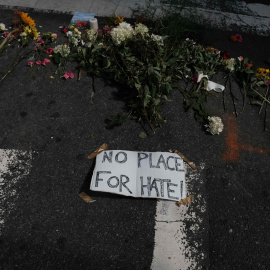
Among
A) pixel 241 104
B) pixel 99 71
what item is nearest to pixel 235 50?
pixel 241 104

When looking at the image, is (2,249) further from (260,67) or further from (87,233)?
(260,67)

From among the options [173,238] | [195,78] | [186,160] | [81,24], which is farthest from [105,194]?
[81,24]

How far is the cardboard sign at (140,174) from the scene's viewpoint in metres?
2.42

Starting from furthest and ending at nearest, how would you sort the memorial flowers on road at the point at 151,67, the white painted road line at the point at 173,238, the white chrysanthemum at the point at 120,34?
the white chrysanthemum at the point at 120,34
the memorial flowers on road at the point at 151,67
the white painted road line at the point at 173,238

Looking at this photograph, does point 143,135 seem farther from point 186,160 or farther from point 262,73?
point 262,73

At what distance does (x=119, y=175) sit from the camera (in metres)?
2.49

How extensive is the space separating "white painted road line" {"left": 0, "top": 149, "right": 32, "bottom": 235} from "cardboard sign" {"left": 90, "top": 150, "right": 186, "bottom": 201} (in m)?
0.69

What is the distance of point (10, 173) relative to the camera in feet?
8.42

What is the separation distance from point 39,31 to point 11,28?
432 mm

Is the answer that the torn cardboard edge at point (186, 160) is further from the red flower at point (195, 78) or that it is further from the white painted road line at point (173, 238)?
the red flower at point (195, 78)

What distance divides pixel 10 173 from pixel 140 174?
3.98 ft

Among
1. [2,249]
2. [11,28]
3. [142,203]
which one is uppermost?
[11,28]

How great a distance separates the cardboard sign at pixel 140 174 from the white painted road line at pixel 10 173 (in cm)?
69

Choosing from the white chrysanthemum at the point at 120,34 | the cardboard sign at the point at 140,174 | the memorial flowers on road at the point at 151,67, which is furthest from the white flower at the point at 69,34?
the cardboard sign at the point at 140,174
